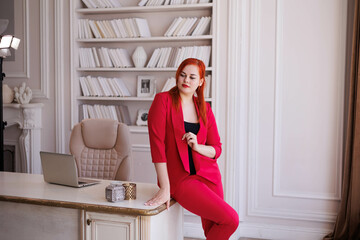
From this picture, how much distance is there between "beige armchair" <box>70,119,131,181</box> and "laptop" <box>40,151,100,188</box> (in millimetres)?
522

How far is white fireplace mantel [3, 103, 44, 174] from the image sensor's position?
4223mm

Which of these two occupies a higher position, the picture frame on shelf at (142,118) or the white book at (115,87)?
the white book at (115,87)

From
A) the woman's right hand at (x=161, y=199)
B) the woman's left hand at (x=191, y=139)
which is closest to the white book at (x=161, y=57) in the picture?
the woman's left hand at (x=191, y=139)

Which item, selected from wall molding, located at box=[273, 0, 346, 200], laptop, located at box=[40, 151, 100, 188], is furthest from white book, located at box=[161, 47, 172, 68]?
laptop, located at box=[40, 151, 100, 188]

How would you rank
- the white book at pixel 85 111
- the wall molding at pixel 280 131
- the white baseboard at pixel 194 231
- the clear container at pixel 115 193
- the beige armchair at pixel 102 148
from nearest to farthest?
the clear container at pixel 115 193 < the beige armchair at pixel 102 148 < the wall molding at pixel 280 131 < the white baseboard at pixel 194 231 < the white book at pixel 85 111

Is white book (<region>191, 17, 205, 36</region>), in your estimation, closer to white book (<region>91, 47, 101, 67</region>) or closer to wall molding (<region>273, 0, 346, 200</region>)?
wall molding (<region>273, 0, 346, 200</region>)

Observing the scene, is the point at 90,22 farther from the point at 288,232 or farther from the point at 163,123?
the point at 288,232

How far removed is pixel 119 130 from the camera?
314 cm

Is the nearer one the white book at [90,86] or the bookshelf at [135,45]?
the bookshelf at [135,45]

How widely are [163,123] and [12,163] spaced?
2811 mm

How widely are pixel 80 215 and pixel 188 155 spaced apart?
65 centimetres

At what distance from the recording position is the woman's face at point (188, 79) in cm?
235

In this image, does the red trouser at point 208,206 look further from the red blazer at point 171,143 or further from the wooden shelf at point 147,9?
the wooden shelf at point 147,9

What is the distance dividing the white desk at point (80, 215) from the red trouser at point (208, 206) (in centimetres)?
9
